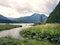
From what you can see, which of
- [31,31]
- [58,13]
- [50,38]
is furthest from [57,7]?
[50,38]

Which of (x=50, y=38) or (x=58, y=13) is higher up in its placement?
(x=58, y=13)

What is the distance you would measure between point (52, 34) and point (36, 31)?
2059 mm

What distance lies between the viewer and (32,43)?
1377 cm

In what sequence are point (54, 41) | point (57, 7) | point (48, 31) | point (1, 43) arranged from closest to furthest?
point (1, 43) → point (54, 41) → point (48, 31) → point (57, 7)

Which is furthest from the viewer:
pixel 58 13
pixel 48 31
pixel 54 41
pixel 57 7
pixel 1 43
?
pixel 57 7

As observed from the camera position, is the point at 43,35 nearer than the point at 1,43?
No

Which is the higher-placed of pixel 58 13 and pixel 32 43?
pixel 58 13

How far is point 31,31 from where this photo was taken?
857 inches

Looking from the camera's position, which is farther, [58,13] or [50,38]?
[58,13]

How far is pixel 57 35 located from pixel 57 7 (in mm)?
12493

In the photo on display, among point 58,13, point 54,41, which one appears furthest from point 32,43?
point 58,13

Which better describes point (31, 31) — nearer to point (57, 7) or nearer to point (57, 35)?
point (57, 35)

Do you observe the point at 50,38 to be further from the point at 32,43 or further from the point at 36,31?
the point at 32,43

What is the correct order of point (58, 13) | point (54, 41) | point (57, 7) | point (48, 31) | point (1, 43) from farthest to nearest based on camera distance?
point (57, 7), point (58, 13), point (48, 31), point (54, 41), point (1, 43)
